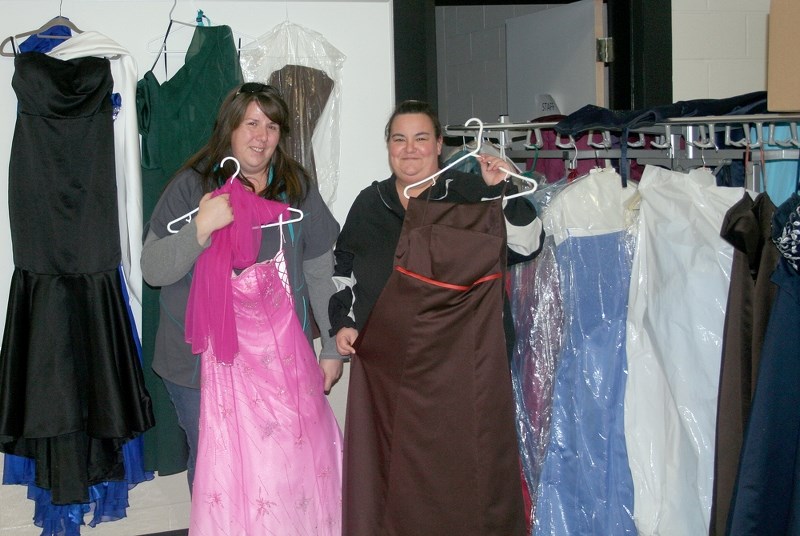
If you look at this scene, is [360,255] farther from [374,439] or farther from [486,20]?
[486,20]

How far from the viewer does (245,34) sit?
104 inches

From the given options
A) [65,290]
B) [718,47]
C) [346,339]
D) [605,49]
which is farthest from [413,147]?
[718,47]

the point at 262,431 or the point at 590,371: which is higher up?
the point at 590,371

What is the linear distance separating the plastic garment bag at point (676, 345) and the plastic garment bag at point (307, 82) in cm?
107

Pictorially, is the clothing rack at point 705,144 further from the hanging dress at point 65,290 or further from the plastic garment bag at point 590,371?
the hanging dress at point 65,290

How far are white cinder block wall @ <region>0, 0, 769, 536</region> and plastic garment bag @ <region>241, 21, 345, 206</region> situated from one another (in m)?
0.10

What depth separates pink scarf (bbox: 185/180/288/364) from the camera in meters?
1.96

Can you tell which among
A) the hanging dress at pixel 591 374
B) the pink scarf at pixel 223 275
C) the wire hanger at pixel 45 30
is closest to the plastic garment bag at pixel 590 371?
the hanging dress at pixel 591 374

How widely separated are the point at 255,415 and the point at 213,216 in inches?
19.9

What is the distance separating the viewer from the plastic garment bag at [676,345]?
1916 mm

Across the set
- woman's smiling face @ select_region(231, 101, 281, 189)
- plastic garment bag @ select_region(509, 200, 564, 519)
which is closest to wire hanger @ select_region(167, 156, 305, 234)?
woman's smiling face @ select_region(231, 101, 281, 189)

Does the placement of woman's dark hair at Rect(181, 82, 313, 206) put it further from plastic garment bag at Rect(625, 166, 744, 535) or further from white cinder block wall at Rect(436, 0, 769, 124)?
white cinder block wall at Rect(436, 0, 769, 124)

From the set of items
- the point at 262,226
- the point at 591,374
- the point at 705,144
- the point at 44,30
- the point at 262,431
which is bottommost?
the point at 262,431

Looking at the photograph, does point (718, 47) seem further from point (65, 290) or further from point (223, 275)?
point (65, 290)
